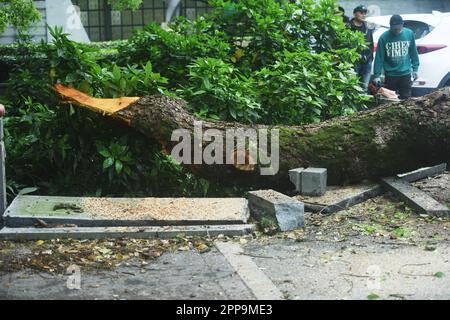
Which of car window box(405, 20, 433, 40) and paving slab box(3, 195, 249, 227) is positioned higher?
car window box(405, 20, 433, 40)

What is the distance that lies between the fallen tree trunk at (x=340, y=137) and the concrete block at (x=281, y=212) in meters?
0.67

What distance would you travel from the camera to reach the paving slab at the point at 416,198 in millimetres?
5992

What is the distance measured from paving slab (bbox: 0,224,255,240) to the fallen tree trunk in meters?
1.07

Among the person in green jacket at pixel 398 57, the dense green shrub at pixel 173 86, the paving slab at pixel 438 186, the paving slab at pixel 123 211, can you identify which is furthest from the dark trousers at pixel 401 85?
the paving slab at pixel 123 211

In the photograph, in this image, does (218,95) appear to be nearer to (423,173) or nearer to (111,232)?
(423,173)

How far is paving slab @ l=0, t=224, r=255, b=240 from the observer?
5.44 m

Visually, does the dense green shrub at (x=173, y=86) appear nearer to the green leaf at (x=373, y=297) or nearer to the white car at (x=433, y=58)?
the white car at (x=433, y=58)

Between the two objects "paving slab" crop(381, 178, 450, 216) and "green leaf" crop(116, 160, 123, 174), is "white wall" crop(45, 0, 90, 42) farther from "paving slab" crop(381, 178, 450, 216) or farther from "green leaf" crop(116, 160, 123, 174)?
"paving slab" crop(381, 178, 450, 216)

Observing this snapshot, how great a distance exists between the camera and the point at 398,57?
1037 centimetres

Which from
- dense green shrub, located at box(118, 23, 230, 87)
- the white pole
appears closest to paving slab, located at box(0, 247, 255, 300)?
the white pole
